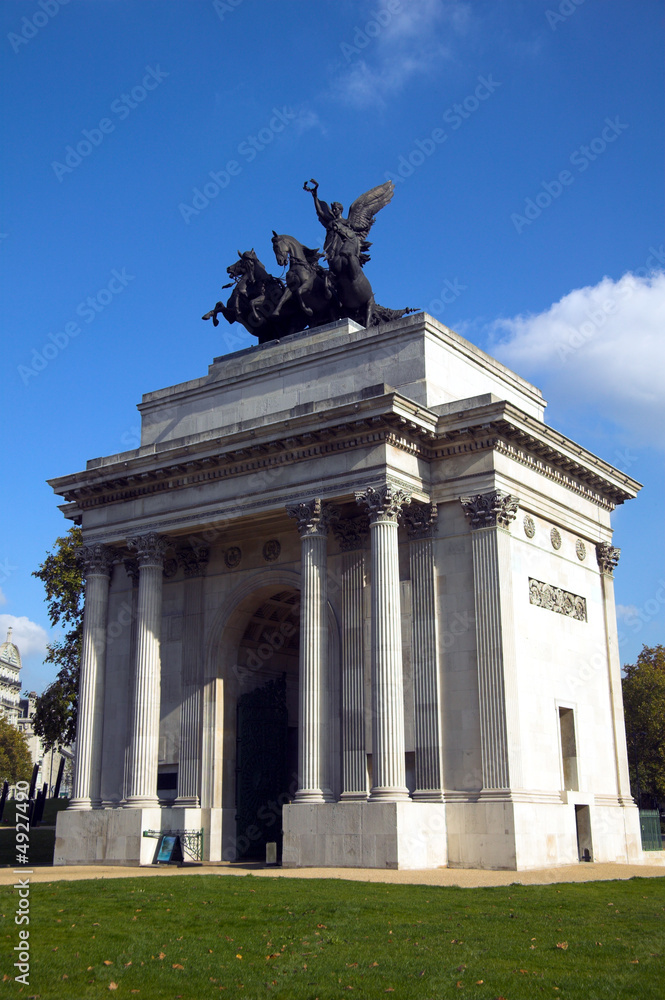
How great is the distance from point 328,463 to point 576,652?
1108 cm

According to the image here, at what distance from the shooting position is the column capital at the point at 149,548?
122 feet

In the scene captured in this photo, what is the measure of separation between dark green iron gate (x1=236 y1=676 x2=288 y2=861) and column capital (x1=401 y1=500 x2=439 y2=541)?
9.30m

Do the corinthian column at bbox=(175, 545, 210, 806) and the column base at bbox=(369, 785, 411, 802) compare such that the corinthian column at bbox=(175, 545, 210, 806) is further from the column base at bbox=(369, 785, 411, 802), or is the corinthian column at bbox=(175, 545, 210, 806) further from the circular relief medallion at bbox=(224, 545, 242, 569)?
the column base at bbox=(369, 785, 411, 802)

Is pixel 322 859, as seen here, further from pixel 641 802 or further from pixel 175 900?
pixel 641 802

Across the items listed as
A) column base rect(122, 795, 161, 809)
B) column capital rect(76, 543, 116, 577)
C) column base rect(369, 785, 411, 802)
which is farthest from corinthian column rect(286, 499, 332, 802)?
column capital rect(76, 543, 116, 577)

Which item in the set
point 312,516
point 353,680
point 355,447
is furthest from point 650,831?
point 355,447

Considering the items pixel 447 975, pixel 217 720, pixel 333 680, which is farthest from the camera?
pixel 217 720

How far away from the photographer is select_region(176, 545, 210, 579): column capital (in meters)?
38.7

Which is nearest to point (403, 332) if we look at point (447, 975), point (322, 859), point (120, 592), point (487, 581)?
point (487, 581)

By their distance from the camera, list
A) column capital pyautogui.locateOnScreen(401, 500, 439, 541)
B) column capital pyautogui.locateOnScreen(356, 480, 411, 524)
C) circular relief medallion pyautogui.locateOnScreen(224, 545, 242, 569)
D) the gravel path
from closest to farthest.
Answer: the gravel path < column capital pyautogui.locateOnScreen(356, 480, 411, 524) < column capital pyautogui.locateOnScreen(401, 500, 439, 541) < circular relief medallion pyautogui.locateOnScreen(224, 545, 242, 569)

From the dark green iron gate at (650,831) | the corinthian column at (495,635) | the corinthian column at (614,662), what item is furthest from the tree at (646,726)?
the corinthian column at (495,635)

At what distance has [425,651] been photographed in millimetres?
32750

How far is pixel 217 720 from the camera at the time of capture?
122ft

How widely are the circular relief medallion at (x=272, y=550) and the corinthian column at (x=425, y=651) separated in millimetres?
5399
